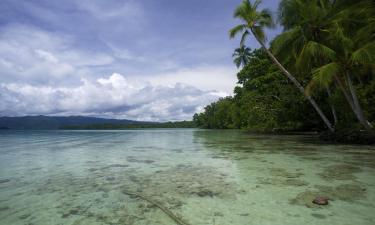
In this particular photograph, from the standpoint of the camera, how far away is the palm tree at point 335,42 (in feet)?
38.8

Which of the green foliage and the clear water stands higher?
the green foliage

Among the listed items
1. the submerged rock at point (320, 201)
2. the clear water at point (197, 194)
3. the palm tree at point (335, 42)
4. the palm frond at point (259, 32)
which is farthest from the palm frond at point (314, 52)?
the submerged rock at point (320, 201)

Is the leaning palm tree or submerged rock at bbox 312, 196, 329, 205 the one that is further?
the leaning palm tree

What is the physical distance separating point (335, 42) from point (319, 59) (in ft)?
7.23

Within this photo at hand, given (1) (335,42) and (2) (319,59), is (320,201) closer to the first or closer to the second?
(1) (335,42)

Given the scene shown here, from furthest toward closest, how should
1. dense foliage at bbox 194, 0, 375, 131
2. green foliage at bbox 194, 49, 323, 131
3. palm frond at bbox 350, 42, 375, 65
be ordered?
green foliage at bbox 194, 49, 323, 131 < dense foliage at bbox 194, 0, 375, 131 < palm frond at bbox 350, 42, 375, 65

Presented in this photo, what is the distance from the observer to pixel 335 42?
13219 millimetres

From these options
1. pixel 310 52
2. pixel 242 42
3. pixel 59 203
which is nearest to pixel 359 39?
pixel 310 52

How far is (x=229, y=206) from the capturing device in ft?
13.3

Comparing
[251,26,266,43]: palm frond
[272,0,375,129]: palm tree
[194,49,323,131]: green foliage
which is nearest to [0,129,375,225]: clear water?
[272,0,375,129]: palm tree

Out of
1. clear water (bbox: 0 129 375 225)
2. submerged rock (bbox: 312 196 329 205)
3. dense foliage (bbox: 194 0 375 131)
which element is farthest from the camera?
dense foliage (bbox: 194 0 375 131)

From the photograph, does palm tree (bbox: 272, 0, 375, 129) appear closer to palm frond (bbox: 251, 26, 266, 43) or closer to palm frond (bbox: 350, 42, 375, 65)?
palm frond (bbox: 350, 42, 375, 65)

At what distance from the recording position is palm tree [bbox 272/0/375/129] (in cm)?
1183

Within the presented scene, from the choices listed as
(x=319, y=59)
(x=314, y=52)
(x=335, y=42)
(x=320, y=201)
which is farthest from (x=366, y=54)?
(x=320, y=201)
